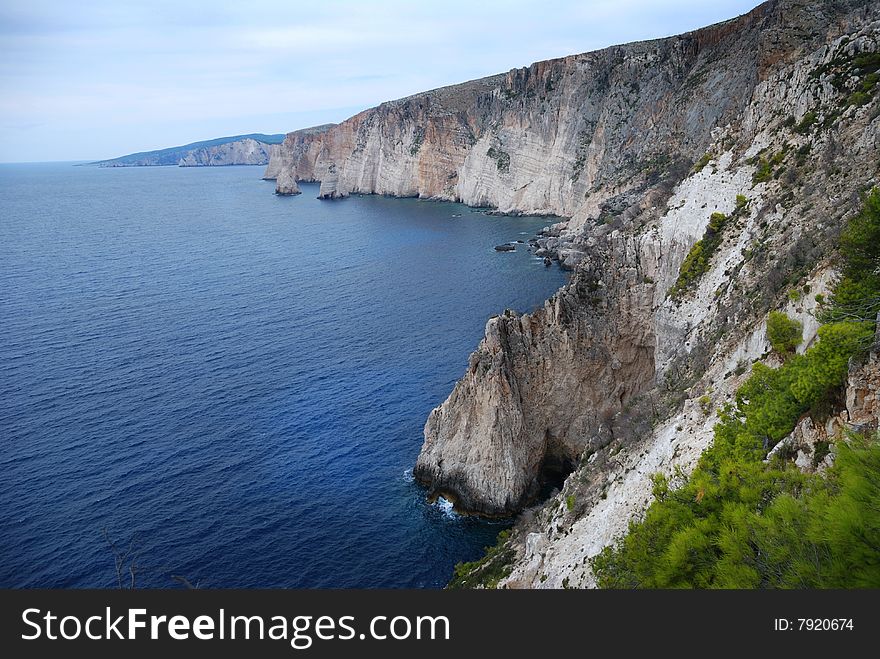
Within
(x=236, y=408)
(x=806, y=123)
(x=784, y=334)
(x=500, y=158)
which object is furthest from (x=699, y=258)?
(x=500, y=158)

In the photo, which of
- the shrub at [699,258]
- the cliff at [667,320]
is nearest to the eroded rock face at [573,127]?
the cliff at [667,320]

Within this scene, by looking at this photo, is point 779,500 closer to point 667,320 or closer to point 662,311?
point 667,320

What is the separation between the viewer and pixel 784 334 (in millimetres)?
21141

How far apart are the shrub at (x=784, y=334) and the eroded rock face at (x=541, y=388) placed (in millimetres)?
18445

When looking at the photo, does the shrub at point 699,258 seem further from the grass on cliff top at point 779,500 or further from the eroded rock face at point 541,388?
the grass on cliff top at point 779,500

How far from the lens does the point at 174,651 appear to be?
8250 mm

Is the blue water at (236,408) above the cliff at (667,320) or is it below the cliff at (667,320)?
below

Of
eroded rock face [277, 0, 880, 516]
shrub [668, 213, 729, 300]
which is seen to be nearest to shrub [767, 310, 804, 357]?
eroded rock face [277, 0, 880, 516]

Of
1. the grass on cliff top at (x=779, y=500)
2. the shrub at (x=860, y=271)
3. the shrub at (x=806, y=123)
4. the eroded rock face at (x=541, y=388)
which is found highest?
the shrub at (x=806, y=123)

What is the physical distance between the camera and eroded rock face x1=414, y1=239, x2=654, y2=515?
3897 centimetres

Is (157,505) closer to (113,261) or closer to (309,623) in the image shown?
(309,623)

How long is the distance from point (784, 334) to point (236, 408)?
4045 centimetres

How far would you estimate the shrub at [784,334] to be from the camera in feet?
68.6

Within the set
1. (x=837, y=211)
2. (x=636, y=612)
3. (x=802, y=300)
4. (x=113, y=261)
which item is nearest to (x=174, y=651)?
(x=636, y=612)
